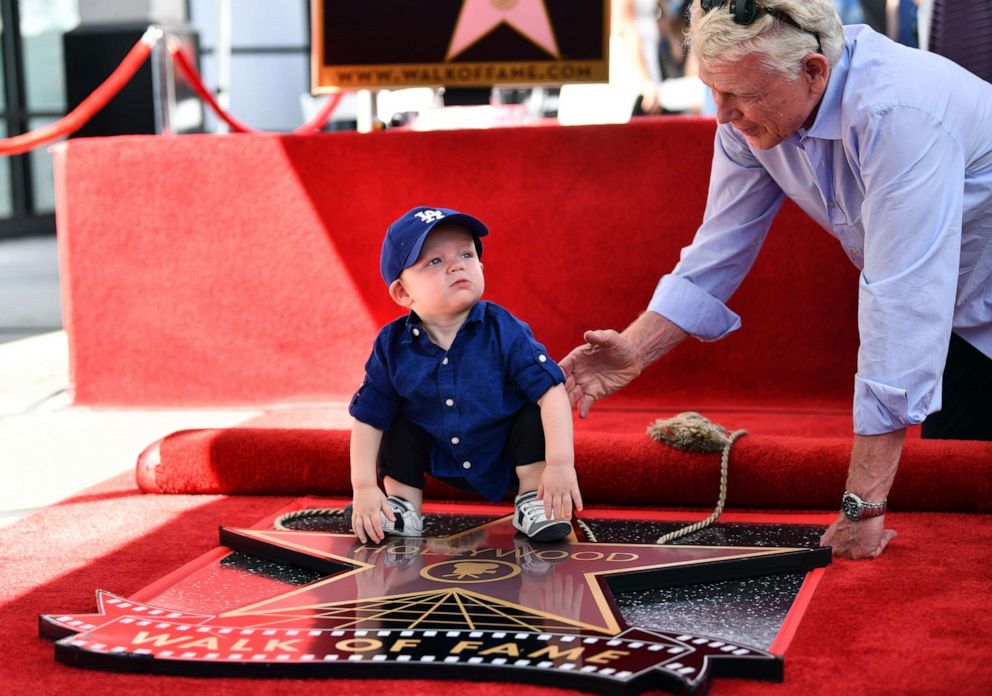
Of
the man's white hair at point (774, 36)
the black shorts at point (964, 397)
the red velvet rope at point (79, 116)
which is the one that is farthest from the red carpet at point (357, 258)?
the man's white hair at point (774, 36)

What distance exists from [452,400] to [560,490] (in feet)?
0.86

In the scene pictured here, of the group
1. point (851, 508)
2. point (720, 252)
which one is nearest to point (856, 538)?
point (851, 508)

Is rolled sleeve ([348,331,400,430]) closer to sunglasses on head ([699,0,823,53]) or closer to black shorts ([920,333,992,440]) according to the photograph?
sunglasses on head ([699,0,823,53])

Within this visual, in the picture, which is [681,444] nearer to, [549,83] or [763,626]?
[763,626]

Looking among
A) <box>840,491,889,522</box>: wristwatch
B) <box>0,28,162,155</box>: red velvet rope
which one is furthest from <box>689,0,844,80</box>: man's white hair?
<box>0,28,162,155</box>: red velvet rope

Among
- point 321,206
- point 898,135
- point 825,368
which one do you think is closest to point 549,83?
point 321,206

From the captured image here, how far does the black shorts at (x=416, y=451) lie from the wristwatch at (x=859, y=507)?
536mm

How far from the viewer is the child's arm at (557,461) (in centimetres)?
198

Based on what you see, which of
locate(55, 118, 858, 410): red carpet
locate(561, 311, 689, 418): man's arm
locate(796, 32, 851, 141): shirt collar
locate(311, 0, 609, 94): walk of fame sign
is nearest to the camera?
locate(796, 32, 851, 141): shirt collar

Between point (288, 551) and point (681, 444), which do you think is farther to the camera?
point (681, 444)

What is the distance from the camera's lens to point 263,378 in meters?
3.57

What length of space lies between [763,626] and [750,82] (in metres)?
0.86

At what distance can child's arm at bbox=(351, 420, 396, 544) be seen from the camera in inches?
80.9

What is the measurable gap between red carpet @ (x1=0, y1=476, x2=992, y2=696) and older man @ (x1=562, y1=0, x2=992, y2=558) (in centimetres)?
14
